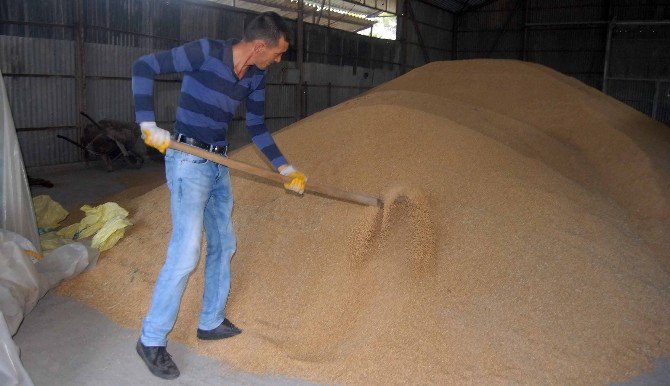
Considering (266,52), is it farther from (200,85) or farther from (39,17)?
(39,17)

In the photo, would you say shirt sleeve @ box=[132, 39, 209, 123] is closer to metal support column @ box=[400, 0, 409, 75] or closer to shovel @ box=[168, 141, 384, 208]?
shovel @ box=[168, 141, 384, 208]

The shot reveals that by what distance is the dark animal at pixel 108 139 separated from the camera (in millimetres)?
7879

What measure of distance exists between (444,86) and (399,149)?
2550 millimetres

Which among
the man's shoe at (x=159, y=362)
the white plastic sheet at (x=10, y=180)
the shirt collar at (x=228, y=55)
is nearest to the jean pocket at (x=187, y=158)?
the shirt collar at (x=228, y=55)

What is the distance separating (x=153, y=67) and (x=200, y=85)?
197mm

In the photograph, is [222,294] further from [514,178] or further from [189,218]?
[514,178]

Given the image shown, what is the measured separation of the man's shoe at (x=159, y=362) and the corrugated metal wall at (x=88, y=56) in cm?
638

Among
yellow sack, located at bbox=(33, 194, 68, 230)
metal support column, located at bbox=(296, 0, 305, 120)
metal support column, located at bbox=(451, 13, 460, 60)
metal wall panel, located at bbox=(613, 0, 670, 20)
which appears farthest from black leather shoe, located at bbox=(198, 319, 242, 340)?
metal support column, located at bbox=(451, 13, 460, 60)

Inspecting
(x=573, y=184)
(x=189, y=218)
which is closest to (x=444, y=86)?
(x=573, y=184)

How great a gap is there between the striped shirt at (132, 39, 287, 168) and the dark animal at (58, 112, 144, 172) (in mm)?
6086

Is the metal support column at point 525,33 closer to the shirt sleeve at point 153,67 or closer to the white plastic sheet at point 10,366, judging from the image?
the shirt sleeve at point 153,67

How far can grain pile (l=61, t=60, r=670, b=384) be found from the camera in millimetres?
2516

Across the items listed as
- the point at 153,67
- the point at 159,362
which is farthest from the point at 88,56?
the point at 159,362

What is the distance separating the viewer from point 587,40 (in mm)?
16891
